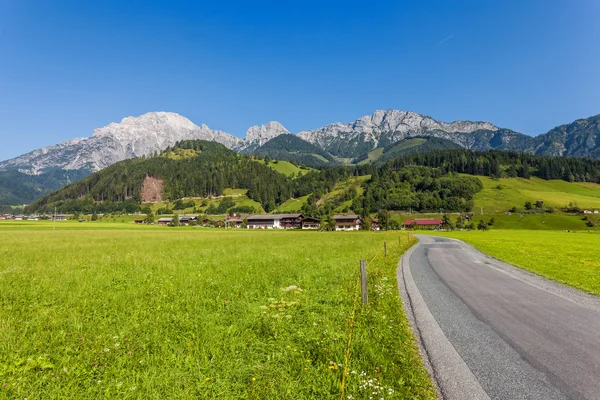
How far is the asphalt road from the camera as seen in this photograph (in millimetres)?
6797

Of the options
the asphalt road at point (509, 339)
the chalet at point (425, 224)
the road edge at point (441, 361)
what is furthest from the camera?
the chalet at point (425, 224)

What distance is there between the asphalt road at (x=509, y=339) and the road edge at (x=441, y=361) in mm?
22

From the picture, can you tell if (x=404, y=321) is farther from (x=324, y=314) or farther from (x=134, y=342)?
(x=134, y=342)

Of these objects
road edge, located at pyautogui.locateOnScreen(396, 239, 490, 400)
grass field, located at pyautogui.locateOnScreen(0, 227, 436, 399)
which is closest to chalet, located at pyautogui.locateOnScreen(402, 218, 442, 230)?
road edge, located at pyautogui.locateOnScreen(396, 239, 490, 400)

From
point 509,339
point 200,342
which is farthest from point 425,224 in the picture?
point 200,342

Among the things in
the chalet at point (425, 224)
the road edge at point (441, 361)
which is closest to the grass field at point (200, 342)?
the road edge at point (441, 361)

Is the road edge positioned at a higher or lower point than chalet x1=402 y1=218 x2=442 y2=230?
higher

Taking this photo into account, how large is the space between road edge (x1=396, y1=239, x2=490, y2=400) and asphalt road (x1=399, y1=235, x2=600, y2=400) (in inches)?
0.9

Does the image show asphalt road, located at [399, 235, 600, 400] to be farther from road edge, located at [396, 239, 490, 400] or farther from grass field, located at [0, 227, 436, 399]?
grass field, located at [0, 227, 436, 399]

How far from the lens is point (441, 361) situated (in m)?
7.99

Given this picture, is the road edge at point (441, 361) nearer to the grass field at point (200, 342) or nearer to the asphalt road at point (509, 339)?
the asphalt road at point (509, 339)

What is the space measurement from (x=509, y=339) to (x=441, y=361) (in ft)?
11.1

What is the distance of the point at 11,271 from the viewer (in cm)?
1839

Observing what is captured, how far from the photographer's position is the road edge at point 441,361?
654cm
